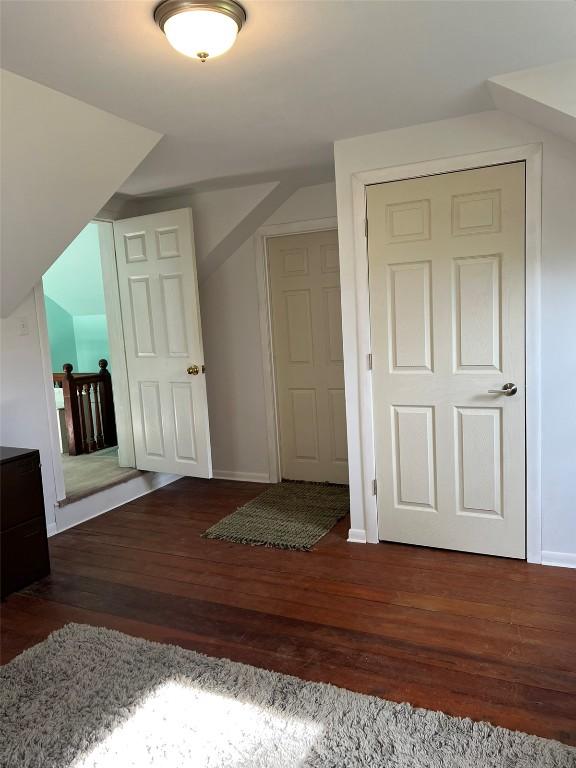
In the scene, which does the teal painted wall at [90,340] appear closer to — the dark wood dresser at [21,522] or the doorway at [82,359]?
the doorway at [82,359]

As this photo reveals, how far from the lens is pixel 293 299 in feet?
14.6

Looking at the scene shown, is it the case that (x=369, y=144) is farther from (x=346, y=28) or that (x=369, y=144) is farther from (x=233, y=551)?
(x=233, y=551)

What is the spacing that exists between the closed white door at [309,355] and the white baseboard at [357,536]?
3.40 ft

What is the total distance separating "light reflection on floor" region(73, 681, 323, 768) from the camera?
177 centimetres

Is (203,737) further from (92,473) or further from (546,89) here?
(92,473)

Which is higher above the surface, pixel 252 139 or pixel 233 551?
pixel 252 139

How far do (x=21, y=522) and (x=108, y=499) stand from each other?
1.21m

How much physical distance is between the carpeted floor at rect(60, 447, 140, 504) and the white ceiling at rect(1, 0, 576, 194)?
7.97 ft

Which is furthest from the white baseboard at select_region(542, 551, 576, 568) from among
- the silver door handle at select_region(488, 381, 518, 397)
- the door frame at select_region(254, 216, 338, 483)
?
the door frame at select_region(254, 216, 338, 483)

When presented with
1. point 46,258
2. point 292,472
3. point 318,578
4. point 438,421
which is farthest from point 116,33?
point 292,472

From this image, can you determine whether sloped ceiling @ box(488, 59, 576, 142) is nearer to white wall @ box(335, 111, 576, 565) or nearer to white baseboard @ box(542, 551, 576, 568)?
white wall @ box(335, 111, 576, 565)

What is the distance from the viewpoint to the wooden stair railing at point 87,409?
5.34 m

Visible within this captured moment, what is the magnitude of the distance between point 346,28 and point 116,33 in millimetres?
765

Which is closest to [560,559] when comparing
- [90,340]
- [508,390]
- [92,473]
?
[508,390]
